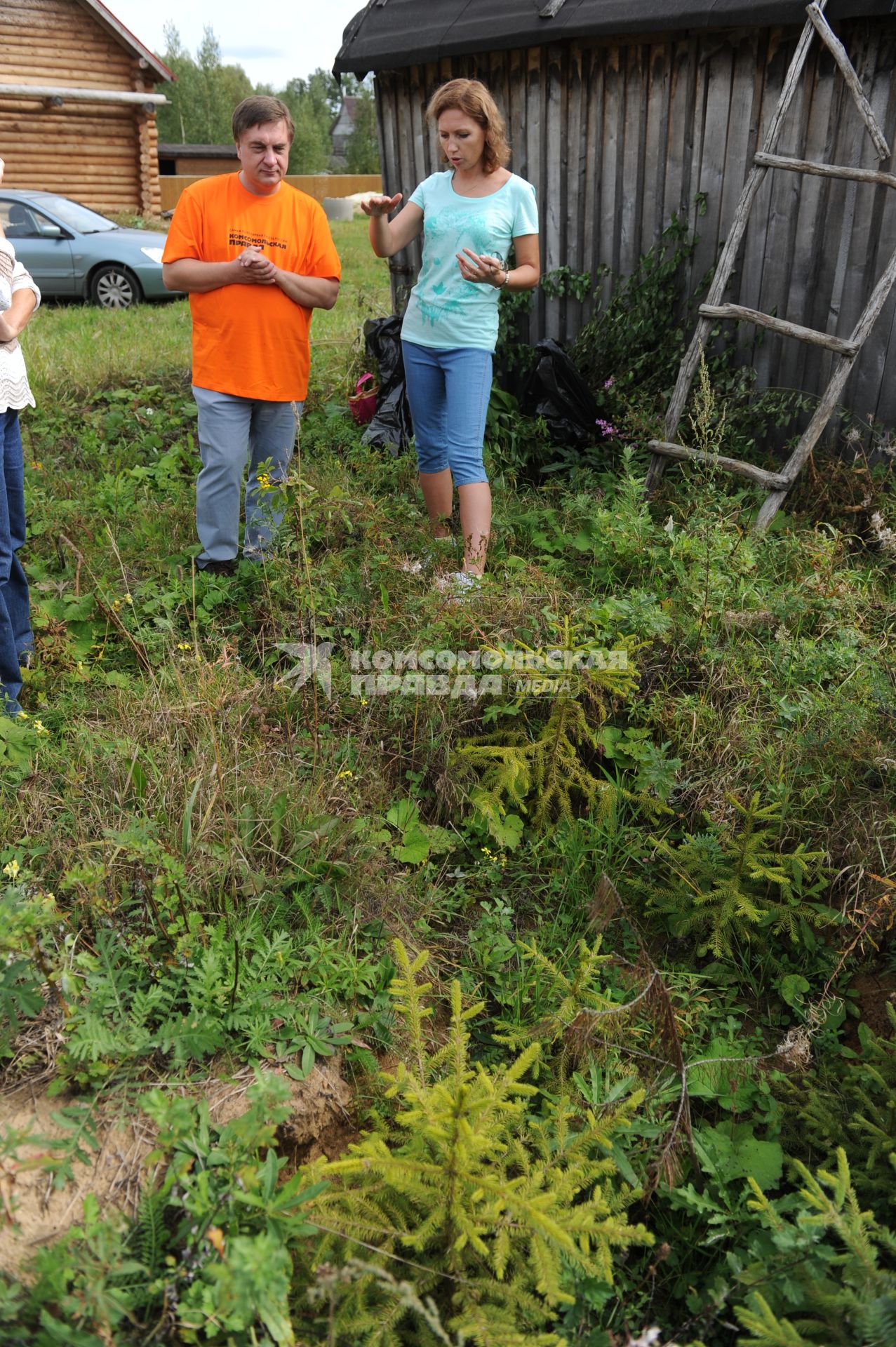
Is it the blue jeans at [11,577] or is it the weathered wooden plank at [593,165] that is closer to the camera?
the blue jeans at [11,577]

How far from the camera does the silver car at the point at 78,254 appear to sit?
11.5 meters

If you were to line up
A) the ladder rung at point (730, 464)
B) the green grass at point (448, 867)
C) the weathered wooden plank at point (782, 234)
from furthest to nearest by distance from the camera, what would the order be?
the weathered wooden plank at point (782, 234)
the ladder rung at point (730, 464)
the green grass at point (448, 867)

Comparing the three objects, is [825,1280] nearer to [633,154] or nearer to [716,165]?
[716,165]

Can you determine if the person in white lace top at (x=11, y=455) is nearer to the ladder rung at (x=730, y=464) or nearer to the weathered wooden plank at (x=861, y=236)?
the ladder rung at (x=730, y=464)

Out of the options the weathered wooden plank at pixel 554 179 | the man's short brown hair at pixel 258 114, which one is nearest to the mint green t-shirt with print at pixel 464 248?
the man's short brown hair at pixel 258 114

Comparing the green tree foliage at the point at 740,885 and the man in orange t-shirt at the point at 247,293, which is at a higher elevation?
the man in orange t-shirt at the point at 247,293

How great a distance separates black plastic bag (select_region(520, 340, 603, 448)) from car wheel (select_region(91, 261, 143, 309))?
812 centimetres

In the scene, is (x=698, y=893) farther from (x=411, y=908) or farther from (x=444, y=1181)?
(x=444, y=1181)

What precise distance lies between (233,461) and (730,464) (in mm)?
2333

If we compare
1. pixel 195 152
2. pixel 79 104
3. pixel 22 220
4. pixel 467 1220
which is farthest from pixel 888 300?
pixel 195 152

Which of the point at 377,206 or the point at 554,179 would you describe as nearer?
the point at 377,206

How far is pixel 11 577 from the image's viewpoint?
3.51m

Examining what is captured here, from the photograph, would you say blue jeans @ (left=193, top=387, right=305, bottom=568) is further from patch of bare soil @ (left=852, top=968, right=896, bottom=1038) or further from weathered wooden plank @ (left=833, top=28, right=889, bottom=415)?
weathered wooden plank @ (left=833, top=28, right=889, bottom=415)

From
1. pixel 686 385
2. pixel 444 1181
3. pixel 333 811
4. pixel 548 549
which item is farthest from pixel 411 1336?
pixel 686 385
